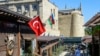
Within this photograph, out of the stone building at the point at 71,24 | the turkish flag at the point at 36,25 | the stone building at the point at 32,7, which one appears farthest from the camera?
the stone building at the point at 71,24

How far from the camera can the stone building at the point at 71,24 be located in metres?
74.9

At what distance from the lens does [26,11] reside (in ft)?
174

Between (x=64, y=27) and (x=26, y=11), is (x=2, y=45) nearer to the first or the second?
(x=26, y=11)

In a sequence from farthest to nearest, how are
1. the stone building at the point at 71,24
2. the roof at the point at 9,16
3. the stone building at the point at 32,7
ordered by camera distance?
the stone building at the point at 71,24 < the stone building at the point at 32,7 < the roof at the point at 9,16

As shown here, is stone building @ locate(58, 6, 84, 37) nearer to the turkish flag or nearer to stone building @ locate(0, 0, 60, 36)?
stone building @ locate(0, 0, 60, 36)

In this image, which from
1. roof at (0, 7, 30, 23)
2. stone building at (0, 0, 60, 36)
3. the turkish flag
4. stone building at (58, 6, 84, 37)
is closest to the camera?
roof at (0, 7, 30, 23)

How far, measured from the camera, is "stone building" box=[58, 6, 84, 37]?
2950 inches

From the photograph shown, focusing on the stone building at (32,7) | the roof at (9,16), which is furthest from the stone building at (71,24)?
the roof at (9,16)

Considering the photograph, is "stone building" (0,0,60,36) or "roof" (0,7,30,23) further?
"stone building" (0,0,60,36)

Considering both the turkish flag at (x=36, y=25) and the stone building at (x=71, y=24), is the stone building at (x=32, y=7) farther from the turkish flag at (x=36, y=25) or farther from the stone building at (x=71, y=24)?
the turkish flag at (x=36, y=25)

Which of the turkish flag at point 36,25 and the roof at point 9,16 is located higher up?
the roof at point 9,16

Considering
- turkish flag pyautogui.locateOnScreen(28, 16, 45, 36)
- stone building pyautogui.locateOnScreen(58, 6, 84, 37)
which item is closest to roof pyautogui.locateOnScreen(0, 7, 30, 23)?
turkish flag pyautogui.locateOnScreen(28, 16, 45, 36)

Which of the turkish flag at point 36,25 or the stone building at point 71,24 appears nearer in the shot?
the turkish flag at point 36,25

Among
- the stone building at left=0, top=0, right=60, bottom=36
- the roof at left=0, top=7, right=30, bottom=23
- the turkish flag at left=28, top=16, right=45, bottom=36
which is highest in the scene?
the stone building at left=0, top=0, right=60, bottom=36
